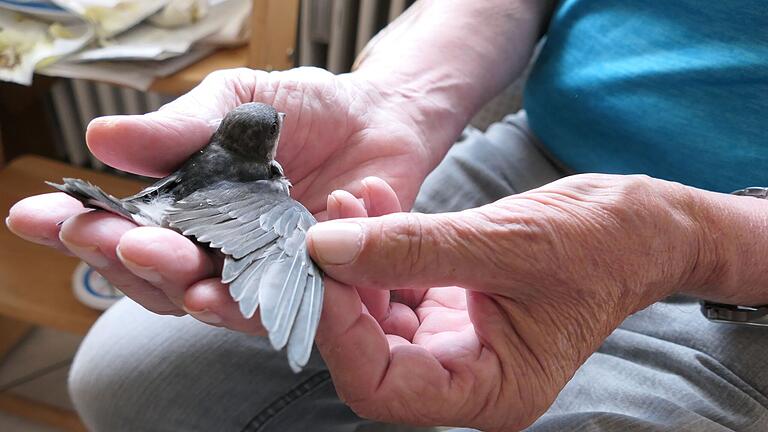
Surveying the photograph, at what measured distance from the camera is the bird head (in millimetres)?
731

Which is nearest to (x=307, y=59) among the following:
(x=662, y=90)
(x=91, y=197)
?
(x=662, y=90)

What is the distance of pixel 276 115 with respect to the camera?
760 mm

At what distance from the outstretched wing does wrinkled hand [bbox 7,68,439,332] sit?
3cm

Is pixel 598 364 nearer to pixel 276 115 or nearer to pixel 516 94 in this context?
pixel 276 115

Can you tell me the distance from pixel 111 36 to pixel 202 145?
0.71m

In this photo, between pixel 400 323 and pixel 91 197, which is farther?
pixel 400 323

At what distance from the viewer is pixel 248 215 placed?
0.65 metres

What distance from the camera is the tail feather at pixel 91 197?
535 mm

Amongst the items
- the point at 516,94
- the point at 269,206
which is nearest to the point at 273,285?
the point at 269,206

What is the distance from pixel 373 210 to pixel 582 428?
0.29 meters

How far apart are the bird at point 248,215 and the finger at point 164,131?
2cm

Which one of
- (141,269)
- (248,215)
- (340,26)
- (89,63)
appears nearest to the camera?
(141,269)

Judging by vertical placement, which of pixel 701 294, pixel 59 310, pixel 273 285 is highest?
pixel 273 285

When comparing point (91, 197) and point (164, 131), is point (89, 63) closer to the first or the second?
point (164, 131)
